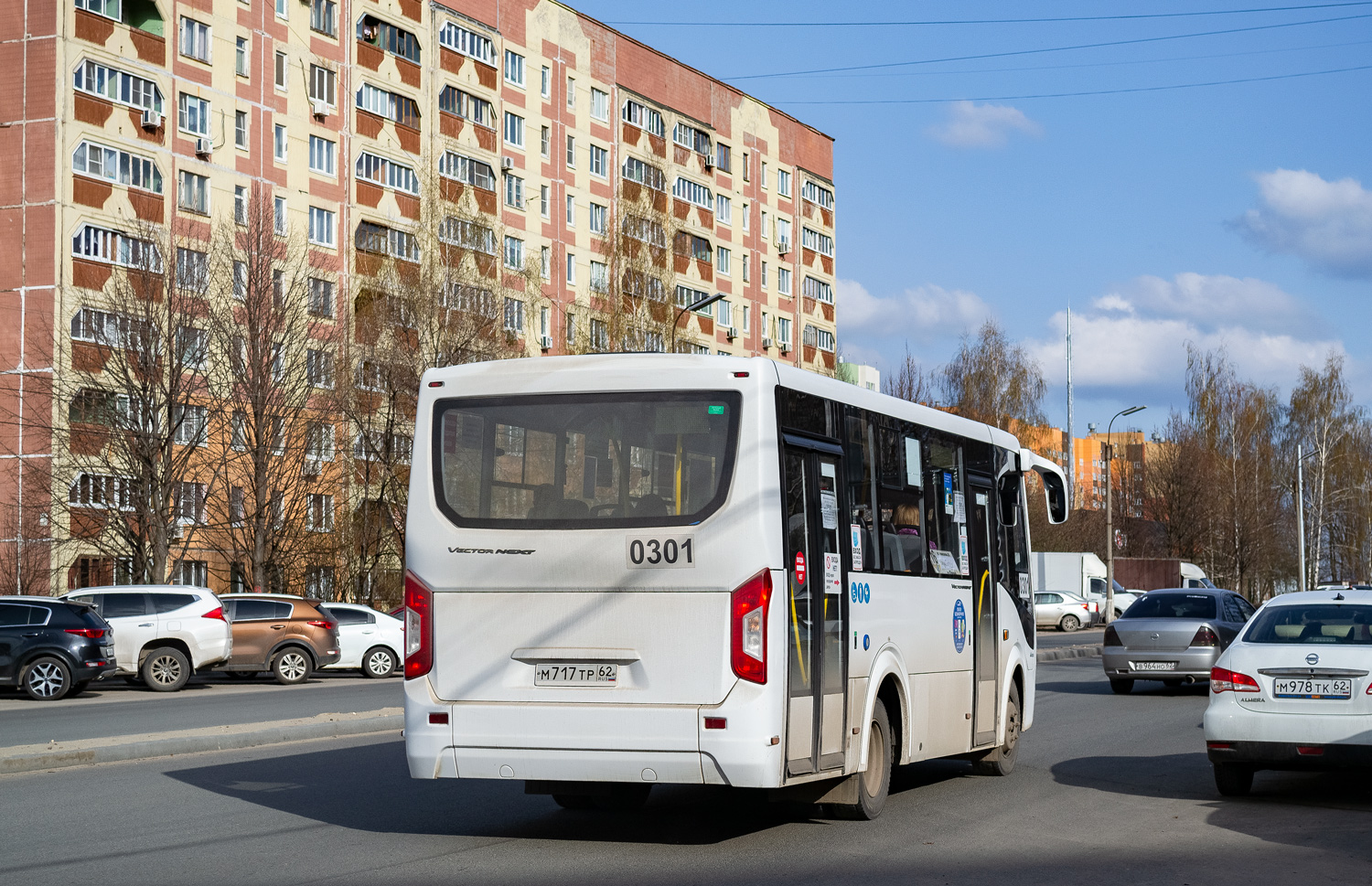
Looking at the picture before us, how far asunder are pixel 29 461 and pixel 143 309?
288 inches

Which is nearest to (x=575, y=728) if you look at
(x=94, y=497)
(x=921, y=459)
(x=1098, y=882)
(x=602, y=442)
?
(x=602, y=442)

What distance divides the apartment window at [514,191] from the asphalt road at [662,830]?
51529mm

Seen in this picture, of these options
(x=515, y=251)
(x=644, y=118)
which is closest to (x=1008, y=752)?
(x=515, y=251)

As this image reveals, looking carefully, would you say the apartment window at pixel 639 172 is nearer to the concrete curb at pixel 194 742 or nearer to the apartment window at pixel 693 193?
the apartment window at pixel 693 193

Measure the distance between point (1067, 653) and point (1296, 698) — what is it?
2623cm

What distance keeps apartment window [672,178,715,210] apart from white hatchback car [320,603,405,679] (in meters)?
47.2

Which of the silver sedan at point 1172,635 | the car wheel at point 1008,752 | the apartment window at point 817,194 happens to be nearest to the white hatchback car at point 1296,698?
the car wheel at point 1008,752

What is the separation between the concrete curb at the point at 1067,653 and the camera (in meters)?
35.5

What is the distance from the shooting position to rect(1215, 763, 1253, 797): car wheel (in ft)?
38.3

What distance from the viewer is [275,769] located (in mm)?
13344

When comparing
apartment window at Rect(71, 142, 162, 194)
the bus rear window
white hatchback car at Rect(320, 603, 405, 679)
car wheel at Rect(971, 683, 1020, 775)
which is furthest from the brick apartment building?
the bus rear window

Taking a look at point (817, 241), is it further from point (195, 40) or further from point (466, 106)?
point (195, 40)

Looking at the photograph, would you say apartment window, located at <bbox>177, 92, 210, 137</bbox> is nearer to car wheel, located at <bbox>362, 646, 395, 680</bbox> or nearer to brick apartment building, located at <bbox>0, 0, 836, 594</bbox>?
brick apartment building, located at <bbox>0, 0, 836, 594</bbox>

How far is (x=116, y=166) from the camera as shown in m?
46.9
